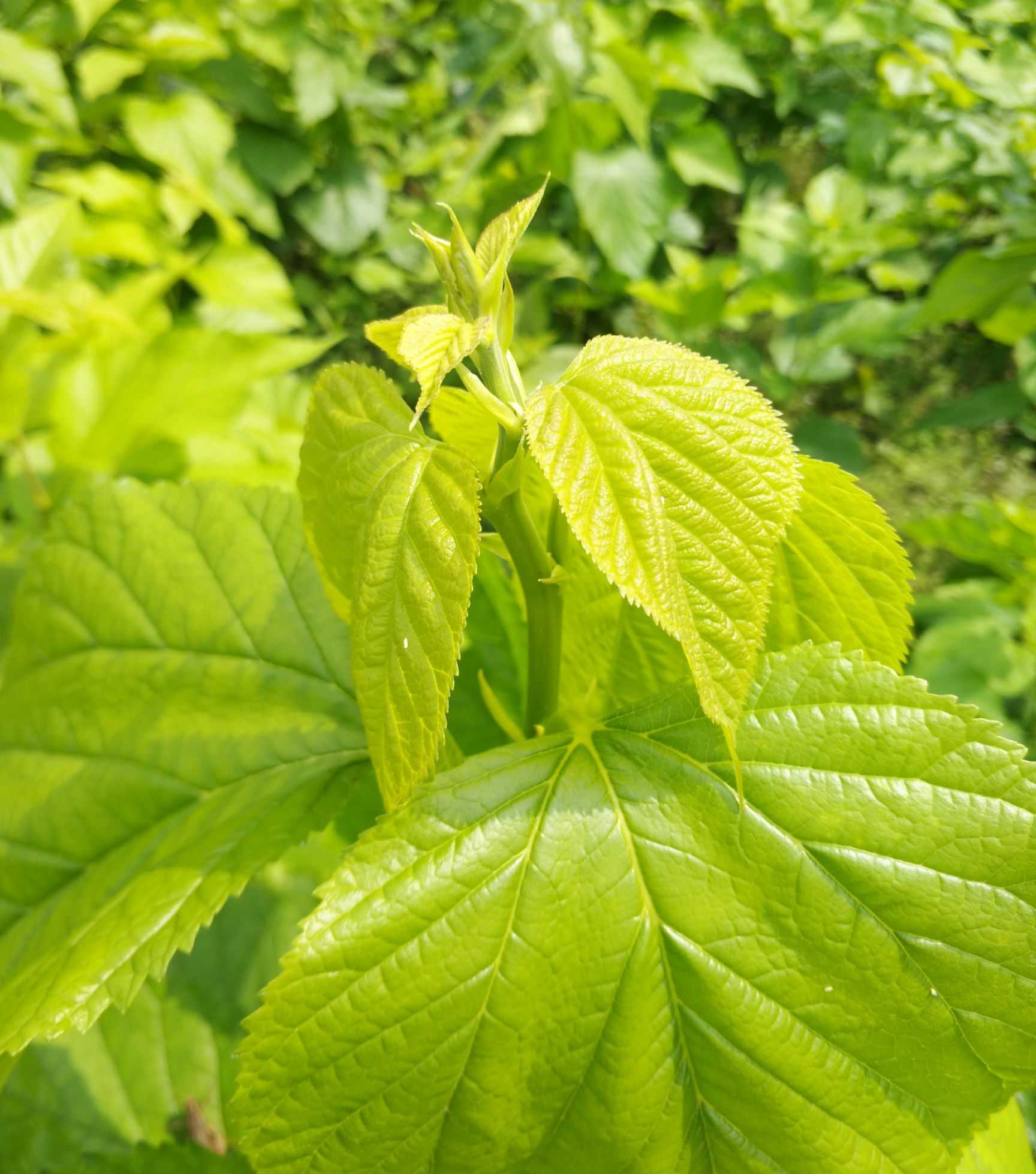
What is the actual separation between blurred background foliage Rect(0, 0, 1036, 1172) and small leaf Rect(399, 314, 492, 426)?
3.94 ft

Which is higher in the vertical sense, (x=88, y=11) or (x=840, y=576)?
(x=88, y=11)

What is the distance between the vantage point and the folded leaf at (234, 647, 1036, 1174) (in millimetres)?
506

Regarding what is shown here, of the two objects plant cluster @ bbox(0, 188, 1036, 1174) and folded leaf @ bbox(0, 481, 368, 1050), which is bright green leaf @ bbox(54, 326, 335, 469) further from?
plant cluster @ bbox(0, 188, 1036, 1174)

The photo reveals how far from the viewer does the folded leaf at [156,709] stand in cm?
69

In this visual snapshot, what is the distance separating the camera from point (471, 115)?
3844mm

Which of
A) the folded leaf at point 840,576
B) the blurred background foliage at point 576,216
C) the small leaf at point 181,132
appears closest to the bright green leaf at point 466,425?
the folded leaf at point 840,576

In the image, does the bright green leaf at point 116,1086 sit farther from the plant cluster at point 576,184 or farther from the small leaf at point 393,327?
the plant cluster at point 576,184

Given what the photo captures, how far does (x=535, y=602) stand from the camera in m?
0.59

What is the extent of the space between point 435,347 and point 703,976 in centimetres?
42

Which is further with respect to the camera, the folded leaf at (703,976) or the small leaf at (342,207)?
the small leaf at (342,207)

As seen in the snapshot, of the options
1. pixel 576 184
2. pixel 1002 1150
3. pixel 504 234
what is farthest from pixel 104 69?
pixel 1002 1150

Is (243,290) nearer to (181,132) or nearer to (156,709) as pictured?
(181,132)

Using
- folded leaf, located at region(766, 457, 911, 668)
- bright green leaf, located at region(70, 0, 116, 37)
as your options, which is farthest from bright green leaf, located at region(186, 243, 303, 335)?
folded leaf, located at region(766, 457, 911, 668)

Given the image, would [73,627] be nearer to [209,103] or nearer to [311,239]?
[209,103]
